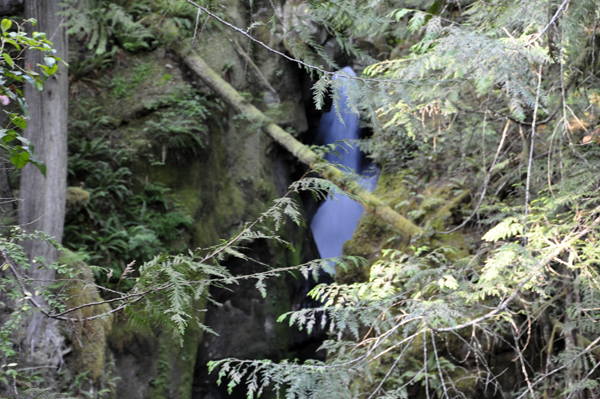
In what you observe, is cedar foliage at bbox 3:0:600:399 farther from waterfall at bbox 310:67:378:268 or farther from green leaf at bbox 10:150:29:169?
waterfall at bbox 310:67:378:268

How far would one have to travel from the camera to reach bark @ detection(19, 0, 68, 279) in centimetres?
468

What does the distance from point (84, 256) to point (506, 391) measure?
5.55 meters

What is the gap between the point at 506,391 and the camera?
483cm

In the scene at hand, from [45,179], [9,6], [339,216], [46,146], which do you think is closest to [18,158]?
[45,179]

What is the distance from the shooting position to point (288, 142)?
694 centimetres

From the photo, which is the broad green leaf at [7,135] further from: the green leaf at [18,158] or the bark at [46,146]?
the bark at [46,146]

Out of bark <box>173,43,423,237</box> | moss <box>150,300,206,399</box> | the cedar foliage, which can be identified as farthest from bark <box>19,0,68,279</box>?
the cedar foliage

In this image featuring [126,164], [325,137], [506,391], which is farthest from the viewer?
[325,137]

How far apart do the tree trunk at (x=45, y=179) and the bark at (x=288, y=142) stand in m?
3.06

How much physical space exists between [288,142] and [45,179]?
11.9 feet

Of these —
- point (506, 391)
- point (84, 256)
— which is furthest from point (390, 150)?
point (84, 256)

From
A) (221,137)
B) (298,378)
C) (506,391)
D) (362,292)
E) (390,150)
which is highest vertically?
(221,137)

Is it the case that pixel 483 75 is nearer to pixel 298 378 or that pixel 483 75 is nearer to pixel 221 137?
pixel 298 378

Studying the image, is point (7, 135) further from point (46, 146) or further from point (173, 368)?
point (173, 368)
